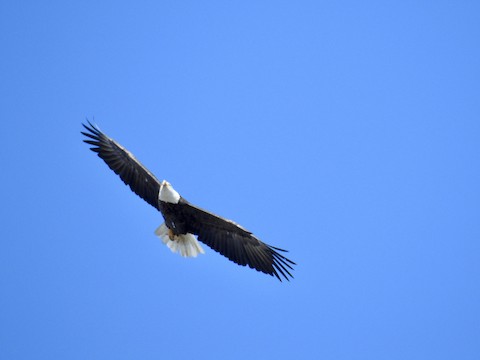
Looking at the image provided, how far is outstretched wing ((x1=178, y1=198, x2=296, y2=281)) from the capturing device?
9.21 m

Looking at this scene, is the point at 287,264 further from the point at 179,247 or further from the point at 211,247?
the point at 179,247

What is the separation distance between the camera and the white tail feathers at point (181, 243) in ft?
32.5

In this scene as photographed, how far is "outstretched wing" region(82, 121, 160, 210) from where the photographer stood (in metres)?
9.54

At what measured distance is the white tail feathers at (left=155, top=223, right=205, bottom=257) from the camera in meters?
9.91

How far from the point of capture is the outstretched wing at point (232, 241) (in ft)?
30.2

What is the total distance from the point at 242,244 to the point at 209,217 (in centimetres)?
57

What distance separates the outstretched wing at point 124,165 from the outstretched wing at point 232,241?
0.57 metres

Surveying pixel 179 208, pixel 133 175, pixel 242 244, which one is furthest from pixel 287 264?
pixel 133 175

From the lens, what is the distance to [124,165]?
9.66 metres

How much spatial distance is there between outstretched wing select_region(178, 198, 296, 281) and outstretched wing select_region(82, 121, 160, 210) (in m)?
0.57

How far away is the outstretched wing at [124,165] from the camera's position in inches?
376

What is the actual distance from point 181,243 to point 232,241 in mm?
891

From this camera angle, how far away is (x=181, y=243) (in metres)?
9.95

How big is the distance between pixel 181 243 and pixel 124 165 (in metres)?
1.35
